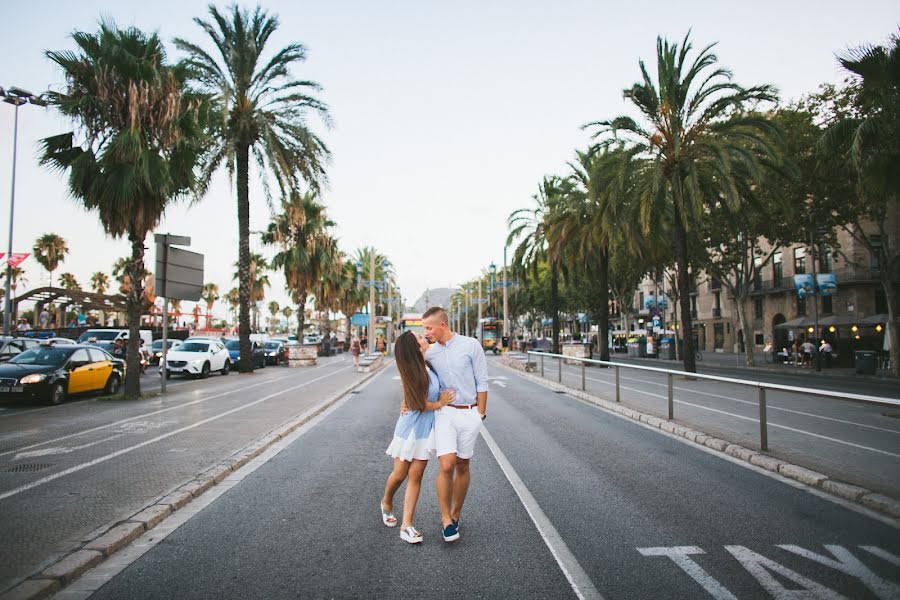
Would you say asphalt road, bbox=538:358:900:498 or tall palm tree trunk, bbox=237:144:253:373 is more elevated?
tall palm tree trunk, bbox=237:144:253:373

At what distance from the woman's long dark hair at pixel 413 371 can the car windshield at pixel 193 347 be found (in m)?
23.9

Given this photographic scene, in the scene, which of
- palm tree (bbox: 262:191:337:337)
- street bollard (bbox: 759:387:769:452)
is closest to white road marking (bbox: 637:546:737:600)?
street bollard (bbox: 759:387:769:452)

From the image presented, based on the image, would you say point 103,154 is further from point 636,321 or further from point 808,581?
point 636,321

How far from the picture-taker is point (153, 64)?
15.0m

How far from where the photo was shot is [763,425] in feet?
Answer: 25.1

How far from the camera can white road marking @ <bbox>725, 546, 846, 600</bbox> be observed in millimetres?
3596

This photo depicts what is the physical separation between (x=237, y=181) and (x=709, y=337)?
52092mm

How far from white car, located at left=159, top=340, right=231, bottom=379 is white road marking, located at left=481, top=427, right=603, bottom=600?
68.4ft

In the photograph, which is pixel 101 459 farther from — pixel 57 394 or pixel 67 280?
pixel 67 280

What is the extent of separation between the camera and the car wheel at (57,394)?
14558 millimetres

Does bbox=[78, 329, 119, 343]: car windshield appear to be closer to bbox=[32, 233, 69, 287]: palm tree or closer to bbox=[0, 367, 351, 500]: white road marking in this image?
bbox=[0, 367, 351, 500]: white road marking

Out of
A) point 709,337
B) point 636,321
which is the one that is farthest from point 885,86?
point 636,321

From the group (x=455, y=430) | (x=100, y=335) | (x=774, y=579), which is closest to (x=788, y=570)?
(x=774, y=579)

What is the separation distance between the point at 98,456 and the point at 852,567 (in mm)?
8482
